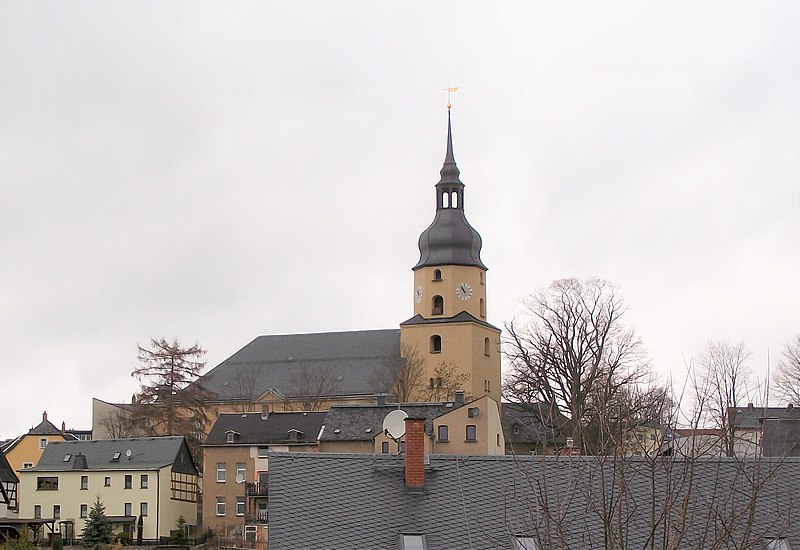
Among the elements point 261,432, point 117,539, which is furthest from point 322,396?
point 117,539

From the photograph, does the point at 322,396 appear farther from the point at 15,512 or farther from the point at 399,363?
the point at 15,512

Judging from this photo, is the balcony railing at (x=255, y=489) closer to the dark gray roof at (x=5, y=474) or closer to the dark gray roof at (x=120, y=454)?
the dark gray roof at (x=120, y=454)

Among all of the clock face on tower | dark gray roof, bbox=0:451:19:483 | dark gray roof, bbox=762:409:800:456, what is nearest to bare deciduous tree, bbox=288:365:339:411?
the clock face on tower

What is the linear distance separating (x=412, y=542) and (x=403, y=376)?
2801 inches

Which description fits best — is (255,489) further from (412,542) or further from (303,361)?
(412,542)

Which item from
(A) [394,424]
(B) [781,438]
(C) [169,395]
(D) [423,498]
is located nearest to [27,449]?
(C) [169,395]

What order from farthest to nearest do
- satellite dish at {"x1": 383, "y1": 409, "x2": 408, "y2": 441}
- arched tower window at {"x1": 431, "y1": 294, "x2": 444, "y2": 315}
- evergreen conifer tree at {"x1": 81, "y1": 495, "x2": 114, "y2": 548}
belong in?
arched tower window at {"x1": 431, "y1": 294, "x2": 444, "y2": 315} < evergreen conifer tree at {"x1": 81, "y1": 495, "x2": 114, "y2": 548} < satellite dish at {"x1": 383, "y1": 409, "x2": 408, "y2": 441}

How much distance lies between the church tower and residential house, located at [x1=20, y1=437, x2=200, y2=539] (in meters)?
25.7

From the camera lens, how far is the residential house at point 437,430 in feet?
212

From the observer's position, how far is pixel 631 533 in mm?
22406

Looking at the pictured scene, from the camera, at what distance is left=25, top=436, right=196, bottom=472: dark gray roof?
234 ft

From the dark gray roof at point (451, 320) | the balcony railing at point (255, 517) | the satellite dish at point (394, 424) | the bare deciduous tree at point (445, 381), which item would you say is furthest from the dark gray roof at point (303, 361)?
the satellite dish at point (394, 424)

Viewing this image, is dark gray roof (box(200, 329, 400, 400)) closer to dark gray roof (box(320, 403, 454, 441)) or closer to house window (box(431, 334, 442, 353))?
house window (box(431, 334, 442, 353))

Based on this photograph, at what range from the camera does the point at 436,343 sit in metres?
96.4
